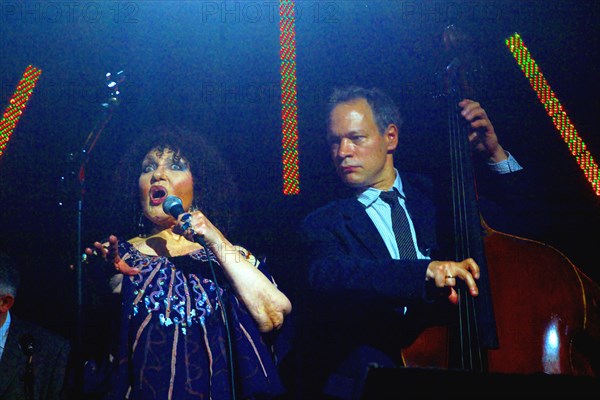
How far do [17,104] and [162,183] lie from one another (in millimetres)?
985

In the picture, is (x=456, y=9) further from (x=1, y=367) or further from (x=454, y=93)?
(x=1, y=367)

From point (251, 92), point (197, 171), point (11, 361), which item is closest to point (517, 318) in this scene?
point (197, 171)

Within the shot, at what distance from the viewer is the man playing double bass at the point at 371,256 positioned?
2.58 metres

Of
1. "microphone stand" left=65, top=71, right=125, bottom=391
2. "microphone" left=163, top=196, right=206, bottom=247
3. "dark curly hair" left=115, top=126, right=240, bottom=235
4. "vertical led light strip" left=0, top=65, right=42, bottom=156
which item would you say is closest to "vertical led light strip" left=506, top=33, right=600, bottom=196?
"dark curly hair" left=115, top=126, right=240, bottom=235

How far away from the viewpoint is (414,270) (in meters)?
2.57

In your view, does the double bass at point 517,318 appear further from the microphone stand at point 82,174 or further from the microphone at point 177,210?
the microphone stand at point 82,174

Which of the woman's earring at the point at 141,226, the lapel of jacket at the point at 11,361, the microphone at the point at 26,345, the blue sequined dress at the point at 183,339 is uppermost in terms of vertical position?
the woman's earring at the point at 141,226

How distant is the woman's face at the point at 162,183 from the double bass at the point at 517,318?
1452mm

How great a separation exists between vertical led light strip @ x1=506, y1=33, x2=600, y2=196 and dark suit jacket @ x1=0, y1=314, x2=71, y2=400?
3.00 metres

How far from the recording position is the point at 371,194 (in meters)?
3.14

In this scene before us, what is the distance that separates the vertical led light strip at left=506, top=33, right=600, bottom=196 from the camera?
345cm

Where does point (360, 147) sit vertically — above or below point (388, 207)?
above

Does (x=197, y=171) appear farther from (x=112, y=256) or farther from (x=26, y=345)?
(x=26, y=345)

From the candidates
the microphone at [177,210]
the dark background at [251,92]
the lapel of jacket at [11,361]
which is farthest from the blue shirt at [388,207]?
the lapel of jacket at [11,361]
